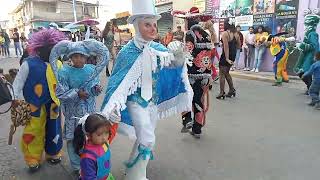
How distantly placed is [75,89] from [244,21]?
36.7 feet

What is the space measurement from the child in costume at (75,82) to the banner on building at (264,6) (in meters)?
9.94

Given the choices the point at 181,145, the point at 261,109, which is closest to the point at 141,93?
the point at 181,145

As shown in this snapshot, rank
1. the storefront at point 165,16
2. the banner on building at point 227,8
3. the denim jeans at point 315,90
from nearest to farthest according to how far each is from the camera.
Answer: the denim jeans at point 315,90 < the banner on building at point 227,8 < the storefront at point 165,16

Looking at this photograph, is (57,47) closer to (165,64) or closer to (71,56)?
(71,56)

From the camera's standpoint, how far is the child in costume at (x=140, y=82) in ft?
10.9

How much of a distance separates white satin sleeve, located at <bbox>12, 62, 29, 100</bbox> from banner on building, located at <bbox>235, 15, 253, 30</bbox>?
Result: 10.8 metres

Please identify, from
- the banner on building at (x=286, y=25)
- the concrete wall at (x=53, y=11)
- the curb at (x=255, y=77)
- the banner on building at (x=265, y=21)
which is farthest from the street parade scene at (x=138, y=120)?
the concrete wall at (x=53, y=11)

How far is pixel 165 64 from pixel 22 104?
5.07 feet

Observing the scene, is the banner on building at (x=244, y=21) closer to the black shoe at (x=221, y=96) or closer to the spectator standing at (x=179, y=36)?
the spectator standing at (x=179, y=36)

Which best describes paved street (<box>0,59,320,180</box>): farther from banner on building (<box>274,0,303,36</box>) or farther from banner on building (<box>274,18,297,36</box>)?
banner on building (<box>274,0,303,36</box>)

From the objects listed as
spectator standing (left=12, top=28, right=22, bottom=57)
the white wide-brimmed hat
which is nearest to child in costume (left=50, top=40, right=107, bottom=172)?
the white wide-brimmed hat

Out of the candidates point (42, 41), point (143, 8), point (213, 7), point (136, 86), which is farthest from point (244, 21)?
point (136, 86)

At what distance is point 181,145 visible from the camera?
490 centimetres

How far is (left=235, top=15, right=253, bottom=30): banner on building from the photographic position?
13398 millimetres
